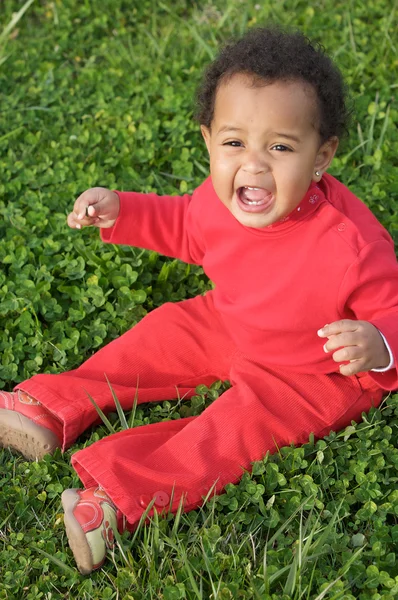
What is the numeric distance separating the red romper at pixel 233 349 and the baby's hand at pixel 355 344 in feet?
0.18

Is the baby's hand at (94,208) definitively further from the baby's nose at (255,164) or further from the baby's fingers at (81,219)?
the baby's nose at (255,164)

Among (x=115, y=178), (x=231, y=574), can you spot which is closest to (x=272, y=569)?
(x=231, y=574)

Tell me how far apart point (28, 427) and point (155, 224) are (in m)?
0.80

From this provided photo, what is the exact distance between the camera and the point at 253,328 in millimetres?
2781

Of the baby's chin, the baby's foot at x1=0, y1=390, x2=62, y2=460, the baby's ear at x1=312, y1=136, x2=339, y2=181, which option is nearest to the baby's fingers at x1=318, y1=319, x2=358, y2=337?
the baby's chin

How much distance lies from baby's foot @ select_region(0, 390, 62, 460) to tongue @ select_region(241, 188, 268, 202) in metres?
0.95

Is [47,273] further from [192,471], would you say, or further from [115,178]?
[192,471]

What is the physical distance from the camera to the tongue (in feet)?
8.18

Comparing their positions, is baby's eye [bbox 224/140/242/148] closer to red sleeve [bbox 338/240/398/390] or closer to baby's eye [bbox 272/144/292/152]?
baby's eye [bbox 272/144/292/152]

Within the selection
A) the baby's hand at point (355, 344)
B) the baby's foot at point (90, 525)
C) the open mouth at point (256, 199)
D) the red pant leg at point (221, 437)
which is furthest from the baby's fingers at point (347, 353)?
the baby's foot at point (90, 525)

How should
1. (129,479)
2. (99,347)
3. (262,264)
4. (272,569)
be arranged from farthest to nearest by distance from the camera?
(99,347), (262,264), (129,479), (272,569)

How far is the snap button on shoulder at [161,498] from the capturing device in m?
2.46

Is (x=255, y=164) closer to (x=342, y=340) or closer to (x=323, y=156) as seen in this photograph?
(x=323, y=156)

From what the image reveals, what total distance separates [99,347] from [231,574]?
116cm
